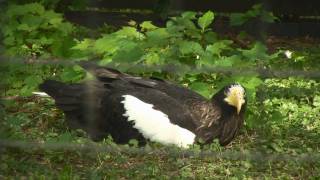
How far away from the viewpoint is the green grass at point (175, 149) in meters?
2.59

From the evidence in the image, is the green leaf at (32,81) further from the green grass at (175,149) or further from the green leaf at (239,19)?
the green leaf at (239,19)

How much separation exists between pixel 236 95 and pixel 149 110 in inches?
15.5

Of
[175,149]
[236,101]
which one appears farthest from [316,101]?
[175,149]

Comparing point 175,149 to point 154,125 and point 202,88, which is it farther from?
point 202,88

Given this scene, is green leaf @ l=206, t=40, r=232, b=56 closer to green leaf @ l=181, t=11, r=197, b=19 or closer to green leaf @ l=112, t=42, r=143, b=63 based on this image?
green leaf @ l=181, t=11, r=197, b=19

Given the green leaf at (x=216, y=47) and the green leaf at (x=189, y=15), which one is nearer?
the green leaf at (x=216, y=47)

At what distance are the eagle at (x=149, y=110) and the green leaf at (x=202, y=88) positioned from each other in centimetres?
23

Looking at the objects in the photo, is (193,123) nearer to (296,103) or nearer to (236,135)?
(236,135)

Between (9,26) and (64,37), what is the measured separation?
37cm

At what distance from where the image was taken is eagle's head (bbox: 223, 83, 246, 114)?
3.12 m

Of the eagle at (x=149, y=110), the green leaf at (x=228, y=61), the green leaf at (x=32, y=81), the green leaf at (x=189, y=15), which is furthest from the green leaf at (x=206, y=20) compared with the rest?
the green leaf at (x=32, y=81)

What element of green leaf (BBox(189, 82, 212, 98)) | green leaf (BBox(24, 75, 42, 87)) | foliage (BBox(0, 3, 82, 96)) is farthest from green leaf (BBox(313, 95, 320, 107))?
green leaf (BBox(24, 75, 42, 87))

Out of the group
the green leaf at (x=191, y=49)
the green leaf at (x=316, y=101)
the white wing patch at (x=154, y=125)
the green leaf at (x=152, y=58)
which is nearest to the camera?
the white wing patch at (x=154, y=125)

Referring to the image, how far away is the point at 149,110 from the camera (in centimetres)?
304
